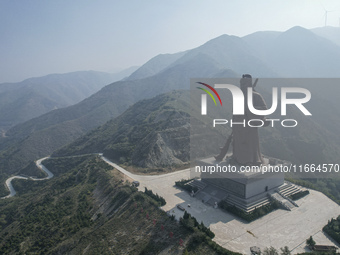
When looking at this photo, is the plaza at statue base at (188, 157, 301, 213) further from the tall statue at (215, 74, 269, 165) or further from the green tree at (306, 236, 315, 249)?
the green tree at (306, 236, 315, 249)

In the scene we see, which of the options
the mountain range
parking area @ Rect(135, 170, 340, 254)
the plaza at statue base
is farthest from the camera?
the mountain range

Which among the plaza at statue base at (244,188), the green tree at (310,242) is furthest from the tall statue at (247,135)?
the green tree at (310,242)

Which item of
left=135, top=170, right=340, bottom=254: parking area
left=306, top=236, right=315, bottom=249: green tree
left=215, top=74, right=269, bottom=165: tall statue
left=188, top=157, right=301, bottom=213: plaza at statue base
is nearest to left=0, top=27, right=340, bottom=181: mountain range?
left=188, top=157, right=301, bottom=213: plaza at statue base

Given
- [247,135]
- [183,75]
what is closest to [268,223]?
[247,135]

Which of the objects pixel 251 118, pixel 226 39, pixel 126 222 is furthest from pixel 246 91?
pixel 226 39

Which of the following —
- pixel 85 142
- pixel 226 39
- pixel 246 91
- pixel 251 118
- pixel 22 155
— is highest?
pixel 226 39

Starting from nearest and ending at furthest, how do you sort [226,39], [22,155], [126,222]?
[126,222] < [22,155] < [226,39]

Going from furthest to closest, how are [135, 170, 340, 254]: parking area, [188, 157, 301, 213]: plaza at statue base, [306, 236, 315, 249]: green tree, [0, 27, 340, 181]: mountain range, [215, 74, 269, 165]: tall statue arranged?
[0, 27, 340, 181]: mountain range, [215, 74, 269, 165]: tall statue, [188, 157, 301, 213]: plaza at statue base, [135, 170, 340, 254]: parking area, [306, 236, 315, 249]: green tree

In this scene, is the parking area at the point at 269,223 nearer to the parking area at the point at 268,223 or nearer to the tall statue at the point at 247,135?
the parking area at the point at 268,223

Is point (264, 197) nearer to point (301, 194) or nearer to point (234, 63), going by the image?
point (301, 194)

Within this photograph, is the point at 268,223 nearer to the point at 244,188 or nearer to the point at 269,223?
the point at 269,223

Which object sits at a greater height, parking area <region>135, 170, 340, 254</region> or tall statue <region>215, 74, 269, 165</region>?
tall statue <region>215, 74, 269, 165</region>
